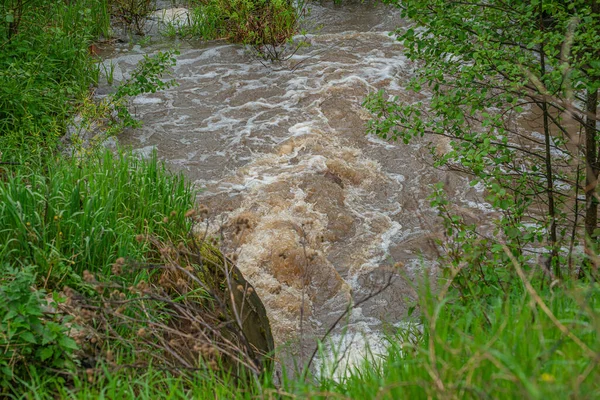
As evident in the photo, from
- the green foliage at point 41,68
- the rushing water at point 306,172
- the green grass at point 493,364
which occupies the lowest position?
the rushing water at point 306,172

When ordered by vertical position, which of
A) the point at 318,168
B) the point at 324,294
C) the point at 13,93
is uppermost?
the point at 13,93

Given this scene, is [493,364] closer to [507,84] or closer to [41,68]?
[507,84]

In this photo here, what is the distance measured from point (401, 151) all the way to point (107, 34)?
18.7 ft

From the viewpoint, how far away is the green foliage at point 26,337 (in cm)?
298

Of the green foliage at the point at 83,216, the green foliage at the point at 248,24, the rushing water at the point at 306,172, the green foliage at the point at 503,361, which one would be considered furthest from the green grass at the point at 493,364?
the green foliage at the point at 248,24

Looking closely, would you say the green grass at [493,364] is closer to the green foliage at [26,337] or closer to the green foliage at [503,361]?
the green foliage at [503,361]

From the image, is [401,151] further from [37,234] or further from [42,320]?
[42,320]

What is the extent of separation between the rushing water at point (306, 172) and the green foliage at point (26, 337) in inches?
46.0

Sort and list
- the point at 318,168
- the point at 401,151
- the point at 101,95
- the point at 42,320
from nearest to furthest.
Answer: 1. the point at 42,320
2. the point at 318,168
3. the point at 401,151
4. the point at 101,95

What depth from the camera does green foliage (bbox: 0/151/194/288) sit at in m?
3.91

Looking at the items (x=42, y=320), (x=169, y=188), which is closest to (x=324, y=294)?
(x=169, y=188)

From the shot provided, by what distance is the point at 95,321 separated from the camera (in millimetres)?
3537

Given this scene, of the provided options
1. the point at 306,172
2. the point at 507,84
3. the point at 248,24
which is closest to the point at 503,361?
the point at 507,84

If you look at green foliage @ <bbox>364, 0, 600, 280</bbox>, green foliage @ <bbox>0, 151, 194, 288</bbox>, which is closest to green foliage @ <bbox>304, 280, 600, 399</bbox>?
green foliage @ <bbox>364, 0, 600, 280</bbox>
